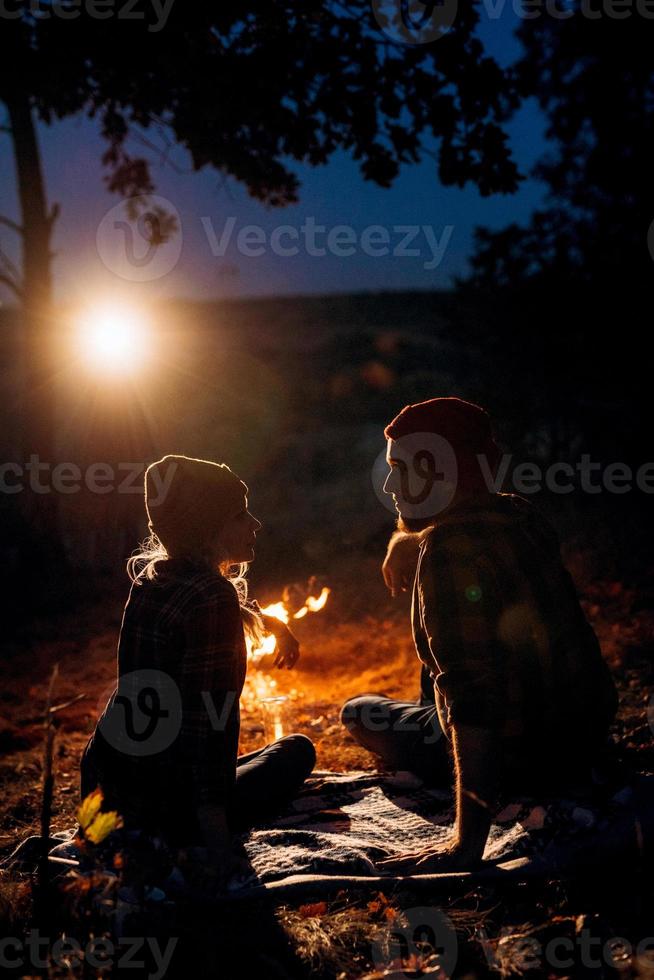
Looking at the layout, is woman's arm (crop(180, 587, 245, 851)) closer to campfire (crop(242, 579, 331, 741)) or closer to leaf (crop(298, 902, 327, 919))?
leaf (crop(298, 902, 327, 919))

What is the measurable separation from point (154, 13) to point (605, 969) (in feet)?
27.5

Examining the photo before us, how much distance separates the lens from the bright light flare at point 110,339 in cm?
1166

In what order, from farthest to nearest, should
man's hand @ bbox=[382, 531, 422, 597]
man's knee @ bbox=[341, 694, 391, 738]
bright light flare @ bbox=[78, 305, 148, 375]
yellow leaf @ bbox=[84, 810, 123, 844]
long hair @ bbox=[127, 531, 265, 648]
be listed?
bright light flare @ bbox=[78, 305, 148, 375], man's knee @ bbox=[341, 694, 391, 738], man's hand @ bbox=[382, 531, 422, 597], long hair @ bbox=[127, 531, 265, 648], yellow leaf @ bbox=[84, 810, 123, 844]

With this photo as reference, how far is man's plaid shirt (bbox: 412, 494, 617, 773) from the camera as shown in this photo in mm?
2922

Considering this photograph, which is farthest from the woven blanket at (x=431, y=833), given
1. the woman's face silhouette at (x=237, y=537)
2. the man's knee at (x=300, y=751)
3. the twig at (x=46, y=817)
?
the woman's face silhouette at (x=237, y=537)

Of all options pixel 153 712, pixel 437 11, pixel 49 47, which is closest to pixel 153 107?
pixel 49 47

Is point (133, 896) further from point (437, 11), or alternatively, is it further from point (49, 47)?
point (49, 47)

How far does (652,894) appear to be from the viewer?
9.42 ft

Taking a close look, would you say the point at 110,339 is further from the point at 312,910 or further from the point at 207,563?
the point at 312,910

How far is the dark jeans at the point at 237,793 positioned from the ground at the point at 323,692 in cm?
52

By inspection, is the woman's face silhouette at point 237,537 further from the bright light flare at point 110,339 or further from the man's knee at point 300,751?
Answer: the bright light flare at point 110,339
